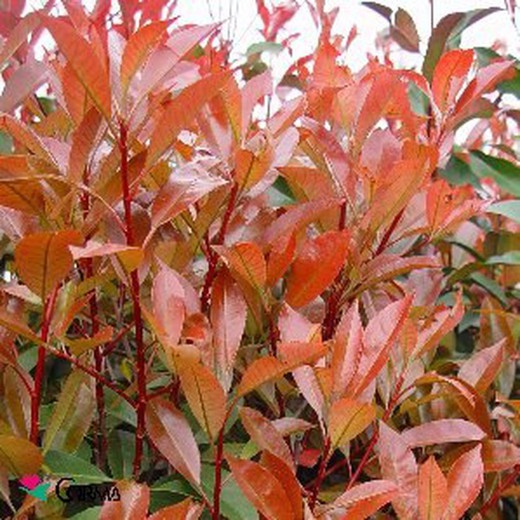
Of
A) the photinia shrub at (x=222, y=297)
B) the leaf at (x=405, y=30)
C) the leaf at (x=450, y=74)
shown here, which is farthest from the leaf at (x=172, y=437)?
the leaf at (x=405, y=30)

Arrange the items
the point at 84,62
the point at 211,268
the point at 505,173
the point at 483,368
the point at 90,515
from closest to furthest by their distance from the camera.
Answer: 1. the point at 84,62
2. the point at 90,515
3. the point at 211,268
4. the point at 483,368
5. the point at 505,173

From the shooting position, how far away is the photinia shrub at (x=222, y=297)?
81 cm

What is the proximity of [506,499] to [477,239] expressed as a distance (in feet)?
1.78

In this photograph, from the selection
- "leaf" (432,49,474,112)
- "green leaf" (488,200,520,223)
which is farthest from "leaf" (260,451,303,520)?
"green leaf" (488,200,520,223)

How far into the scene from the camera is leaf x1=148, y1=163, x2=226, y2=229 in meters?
0.83

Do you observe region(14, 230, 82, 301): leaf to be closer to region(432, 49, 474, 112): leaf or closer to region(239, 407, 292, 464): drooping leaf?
region(239, 407, 292, 464): drooping leaf

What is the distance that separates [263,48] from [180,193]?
986mm

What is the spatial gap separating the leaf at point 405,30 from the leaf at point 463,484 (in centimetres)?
110

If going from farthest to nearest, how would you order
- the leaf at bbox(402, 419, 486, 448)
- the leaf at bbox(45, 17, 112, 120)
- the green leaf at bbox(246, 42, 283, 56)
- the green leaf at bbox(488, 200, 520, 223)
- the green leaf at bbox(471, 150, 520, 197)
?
the green leaf at bbox(246, 42, 283, 56) → the green leaf at bbox(471, 150, 520, 197) → the green leaf at bbox(488, 200, 520, 223) → the leaf at bbox(402, 419, 486, 448) → the leaf at bbox(45, 17, 112, 120)

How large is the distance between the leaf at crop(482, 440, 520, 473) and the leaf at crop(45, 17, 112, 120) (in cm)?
56

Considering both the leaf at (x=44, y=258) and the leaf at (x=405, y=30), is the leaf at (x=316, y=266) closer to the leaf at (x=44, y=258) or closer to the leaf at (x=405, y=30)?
the leaf at (x=44, y=258)

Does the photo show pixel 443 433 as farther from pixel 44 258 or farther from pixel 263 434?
pixel 44 258

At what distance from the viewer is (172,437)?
0.88m

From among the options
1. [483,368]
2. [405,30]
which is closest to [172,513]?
[483,368]
